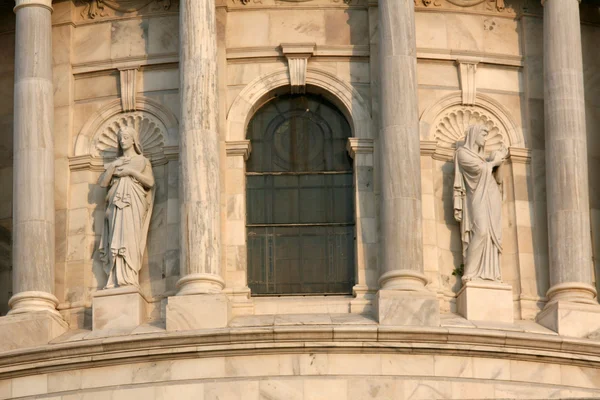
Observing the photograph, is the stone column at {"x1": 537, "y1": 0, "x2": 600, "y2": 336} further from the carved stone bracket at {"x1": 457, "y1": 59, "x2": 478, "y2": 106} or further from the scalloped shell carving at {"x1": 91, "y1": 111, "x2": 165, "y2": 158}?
the scalloped shell carving at {"x1": 91, "y1": 111, "x2": 165, "y2": 158}

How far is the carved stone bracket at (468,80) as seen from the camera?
149 ft

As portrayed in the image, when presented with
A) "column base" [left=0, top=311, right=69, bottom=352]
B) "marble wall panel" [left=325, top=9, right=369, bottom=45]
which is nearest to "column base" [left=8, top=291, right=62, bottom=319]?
"column base" [left=0, top=311, right=69, bottom=352]

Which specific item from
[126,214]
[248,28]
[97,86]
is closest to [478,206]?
[248,28]

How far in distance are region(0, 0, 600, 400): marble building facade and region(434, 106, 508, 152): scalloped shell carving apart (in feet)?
0.14

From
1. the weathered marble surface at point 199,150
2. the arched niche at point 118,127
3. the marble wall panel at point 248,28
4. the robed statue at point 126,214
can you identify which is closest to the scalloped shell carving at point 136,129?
the arched niche at point 118,127

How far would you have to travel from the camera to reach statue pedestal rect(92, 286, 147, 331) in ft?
141

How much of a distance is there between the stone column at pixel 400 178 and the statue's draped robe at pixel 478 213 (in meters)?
1.23

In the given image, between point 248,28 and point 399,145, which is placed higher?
point 248,28

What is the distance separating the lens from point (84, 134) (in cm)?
4553

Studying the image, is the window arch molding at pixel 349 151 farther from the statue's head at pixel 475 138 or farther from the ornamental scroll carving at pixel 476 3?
the ornamental scroll carving at pixel 476 3

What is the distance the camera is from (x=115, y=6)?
46.3 meters

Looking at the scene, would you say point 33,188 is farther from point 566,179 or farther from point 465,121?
point 566,179

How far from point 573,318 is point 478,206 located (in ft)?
9.09

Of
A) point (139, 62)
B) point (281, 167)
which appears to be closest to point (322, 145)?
point (281, 167)
